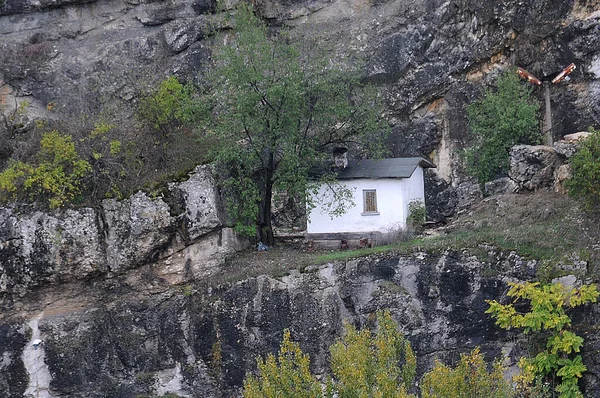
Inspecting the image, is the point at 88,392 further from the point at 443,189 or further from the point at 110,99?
the point at 443,189

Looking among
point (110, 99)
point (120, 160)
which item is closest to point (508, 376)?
point (120, 160)

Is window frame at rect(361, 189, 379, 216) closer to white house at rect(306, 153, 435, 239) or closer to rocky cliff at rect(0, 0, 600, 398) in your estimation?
white house at rect(306, 153, 435, 239)

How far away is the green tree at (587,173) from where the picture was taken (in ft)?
70.5

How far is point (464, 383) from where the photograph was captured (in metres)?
13.8

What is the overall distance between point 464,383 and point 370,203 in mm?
12780

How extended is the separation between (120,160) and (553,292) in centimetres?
1376

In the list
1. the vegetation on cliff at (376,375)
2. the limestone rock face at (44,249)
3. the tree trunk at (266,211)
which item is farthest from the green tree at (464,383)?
the limestone rock face at (44,249)

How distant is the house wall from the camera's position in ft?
84.6

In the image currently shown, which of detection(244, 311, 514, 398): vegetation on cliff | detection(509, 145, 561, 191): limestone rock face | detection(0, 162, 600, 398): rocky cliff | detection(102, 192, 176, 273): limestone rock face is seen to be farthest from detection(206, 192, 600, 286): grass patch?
detection(244, 311, 514, 398): vegetation on cliff

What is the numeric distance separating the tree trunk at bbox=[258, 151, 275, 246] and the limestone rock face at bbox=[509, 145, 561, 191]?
7772 mm

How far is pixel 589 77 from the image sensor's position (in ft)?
90.7

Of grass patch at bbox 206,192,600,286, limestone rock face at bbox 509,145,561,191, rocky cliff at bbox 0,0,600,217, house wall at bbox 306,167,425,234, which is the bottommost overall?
grass patch at bbox 206,192,600,286

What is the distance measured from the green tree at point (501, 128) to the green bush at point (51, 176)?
1316 cm

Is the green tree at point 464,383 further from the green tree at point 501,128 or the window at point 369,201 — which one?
the green tree at point 501,128
